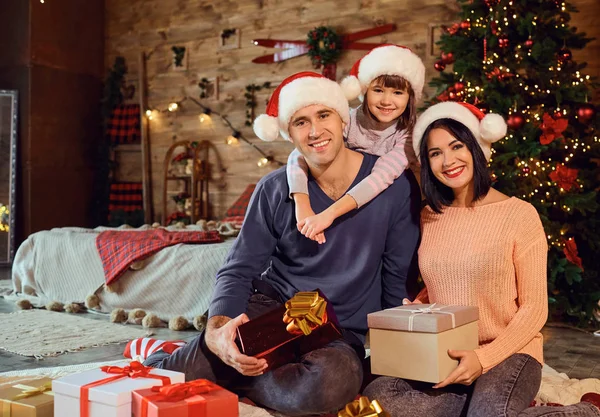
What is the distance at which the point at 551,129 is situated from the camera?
13.0ft

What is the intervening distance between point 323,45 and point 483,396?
5.05m

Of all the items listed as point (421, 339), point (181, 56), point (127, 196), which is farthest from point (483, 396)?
point (127, 196)

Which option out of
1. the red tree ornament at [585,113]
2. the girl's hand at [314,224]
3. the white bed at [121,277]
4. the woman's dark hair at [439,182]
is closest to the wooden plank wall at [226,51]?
the red tree ornament at [585,113]

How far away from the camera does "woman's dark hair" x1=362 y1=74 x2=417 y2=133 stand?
2.43 m

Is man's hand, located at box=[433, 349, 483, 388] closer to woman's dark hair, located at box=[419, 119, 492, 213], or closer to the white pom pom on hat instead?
woman's dark hair, located at box=[419, 119, 492, 213]

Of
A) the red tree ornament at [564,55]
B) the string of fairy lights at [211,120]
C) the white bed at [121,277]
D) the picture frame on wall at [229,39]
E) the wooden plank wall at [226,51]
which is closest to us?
the white bed at [121,277]

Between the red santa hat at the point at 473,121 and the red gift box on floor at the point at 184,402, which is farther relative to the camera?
the red santa hat at the point at 473,121

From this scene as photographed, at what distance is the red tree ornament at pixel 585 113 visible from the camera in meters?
3.98

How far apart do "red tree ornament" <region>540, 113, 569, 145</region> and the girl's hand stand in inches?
96.4

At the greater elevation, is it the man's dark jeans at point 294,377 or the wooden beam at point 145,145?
the wooden beam at point 145,145

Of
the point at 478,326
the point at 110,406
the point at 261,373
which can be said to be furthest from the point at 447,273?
the point at 110,406

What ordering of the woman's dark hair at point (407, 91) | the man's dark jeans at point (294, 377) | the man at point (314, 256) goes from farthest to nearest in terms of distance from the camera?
the woman's dark hair at point (407, 91) < the man at point (314, 256) < the man's dark jeans at point (294, 377)

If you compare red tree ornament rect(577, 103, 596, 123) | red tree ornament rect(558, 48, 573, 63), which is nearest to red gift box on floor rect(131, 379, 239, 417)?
red tree ornament rect(577, 103, 596, 123)

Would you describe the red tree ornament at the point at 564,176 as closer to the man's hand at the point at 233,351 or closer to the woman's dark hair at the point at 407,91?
the woman's dark hair at the point at 407,91
